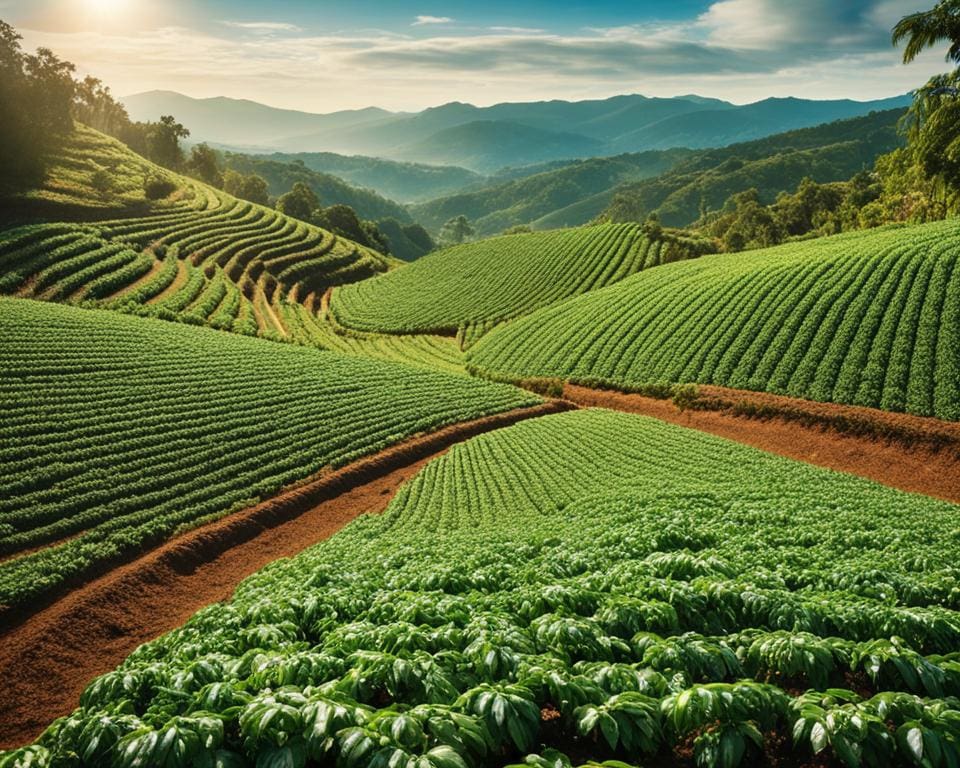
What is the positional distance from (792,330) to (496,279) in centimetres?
4105

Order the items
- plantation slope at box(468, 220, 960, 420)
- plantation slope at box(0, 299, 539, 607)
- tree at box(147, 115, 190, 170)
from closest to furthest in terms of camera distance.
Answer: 1. plantation slope at box(0, 299, 539, 607)
2. plantation slope at box(468, 220, 960, 420)
3. tree at box(147, 115, 190, 170)

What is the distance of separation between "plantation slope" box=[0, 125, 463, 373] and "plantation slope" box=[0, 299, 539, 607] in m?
9.73

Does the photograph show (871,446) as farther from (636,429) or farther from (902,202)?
(902,202)

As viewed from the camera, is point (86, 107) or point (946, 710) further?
point (86, 107)

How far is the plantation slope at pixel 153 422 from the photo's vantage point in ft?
75.3

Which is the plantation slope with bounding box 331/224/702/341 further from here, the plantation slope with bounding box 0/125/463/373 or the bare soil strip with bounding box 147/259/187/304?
the bare soil strip with bounding box 147/259/187/304

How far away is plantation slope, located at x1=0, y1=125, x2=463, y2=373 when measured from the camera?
54.4 metres

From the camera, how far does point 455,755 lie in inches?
180

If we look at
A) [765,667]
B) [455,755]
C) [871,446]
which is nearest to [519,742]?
[455,755]

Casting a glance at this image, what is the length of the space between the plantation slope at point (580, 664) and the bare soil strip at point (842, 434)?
16.7m

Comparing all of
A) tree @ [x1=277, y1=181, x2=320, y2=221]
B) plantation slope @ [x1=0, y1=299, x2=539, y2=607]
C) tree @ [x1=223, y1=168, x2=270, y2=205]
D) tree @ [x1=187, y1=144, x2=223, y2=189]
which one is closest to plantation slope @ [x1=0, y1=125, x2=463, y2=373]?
plantation slope @ [x1=0, y1=299, x2=539, y2=607]

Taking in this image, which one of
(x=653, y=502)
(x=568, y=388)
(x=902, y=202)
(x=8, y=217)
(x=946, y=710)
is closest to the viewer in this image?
(x=946, y=710)

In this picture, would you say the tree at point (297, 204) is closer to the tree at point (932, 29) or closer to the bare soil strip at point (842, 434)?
the bare soil strip at point (842, 434)

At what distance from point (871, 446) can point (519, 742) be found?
31.6m
